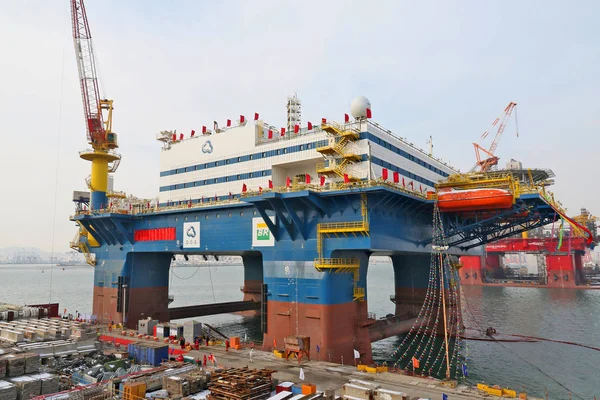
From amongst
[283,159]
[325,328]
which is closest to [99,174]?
[283,159]

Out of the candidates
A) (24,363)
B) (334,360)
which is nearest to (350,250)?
(334,360)

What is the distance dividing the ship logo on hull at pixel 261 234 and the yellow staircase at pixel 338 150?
7594 mm

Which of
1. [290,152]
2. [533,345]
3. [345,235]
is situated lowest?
[533,345]

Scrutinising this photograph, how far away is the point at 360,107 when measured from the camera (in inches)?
1522

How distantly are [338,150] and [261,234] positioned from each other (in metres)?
11.2

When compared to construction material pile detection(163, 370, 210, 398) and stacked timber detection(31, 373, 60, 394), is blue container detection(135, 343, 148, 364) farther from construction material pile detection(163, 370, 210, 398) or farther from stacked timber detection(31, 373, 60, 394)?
construction material pile detection(163, 370, 210, 398)

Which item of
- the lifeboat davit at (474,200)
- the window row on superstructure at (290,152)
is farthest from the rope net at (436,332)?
the window row on superstructure at (290,152)

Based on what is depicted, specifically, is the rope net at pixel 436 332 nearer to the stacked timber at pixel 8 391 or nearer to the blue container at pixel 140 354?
the blue container at pixel 140 354

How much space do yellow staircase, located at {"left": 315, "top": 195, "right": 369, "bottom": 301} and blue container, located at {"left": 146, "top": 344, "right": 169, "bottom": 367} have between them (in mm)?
13758

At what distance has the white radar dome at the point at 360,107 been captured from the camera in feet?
126

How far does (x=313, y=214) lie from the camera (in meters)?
37.1

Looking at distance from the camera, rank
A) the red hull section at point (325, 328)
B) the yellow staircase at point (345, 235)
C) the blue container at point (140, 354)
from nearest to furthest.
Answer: the blue container at point (140, 354), the yellow staircase at point (345, 235), the red hull section at point (325, 328)

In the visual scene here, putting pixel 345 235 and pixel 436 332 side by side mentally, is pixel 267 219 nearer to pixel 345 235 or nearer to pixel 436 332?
pixel 345 235

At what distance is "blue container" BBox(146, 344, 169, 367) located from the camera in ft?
90.5
